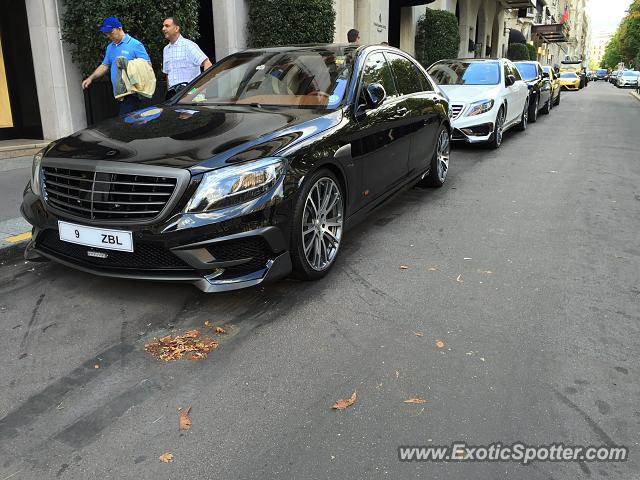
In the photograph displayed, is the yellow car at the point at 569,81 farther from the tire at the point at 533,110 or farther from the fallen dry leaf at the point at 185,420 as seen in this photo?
the fallen dry leaf at the point at 185,420

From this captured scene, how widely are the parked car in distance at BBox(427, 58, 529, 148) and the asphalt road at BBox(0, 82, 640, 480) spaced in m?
5.09

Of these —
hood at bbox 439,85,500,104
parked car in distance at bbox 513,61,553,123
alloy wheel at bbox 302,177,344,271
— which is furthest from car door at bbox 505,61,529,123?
alloy wheel at bbox 302,177,344,271

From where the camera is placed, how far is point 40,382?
9.62 ft

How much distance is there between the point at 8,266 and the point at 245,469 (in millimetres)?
3161

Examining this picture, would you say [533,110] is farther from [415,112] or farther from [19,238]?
[19,238]

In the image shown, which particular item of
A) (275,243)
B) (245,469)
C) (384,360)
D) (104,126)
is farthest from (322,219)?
(245,469)

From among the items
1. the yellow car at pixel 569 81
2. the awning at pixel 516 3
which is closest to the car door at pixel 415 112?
the awning at pixel 516 3

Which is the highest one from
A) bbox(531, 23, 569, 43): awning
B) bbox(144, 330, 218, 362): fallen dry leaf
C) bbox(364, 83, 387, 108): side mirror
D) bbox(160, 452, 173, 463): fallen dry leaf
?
bbox(531, 23, 569, 43): awning

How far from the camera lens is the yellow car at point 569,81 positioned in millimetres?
40312

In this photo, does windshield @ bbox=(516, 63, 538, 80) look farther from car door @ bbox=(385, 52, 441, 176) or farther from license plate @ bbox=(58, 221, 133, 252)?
license plate @ bbox=(58, 221, 133, 252)

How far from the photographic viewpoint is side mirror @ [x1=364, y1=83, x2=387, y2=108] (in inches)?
183

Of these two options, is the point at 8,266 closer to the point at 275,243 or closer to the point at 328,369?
the point at 275,243

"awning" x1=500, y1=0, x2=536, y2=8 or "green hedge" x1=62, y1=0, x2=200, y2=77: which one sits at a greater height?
"awning" x1=500, y1=0, x2=536, y2=8

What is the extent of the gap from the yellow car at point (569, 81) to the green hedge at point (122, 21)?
123 ft
